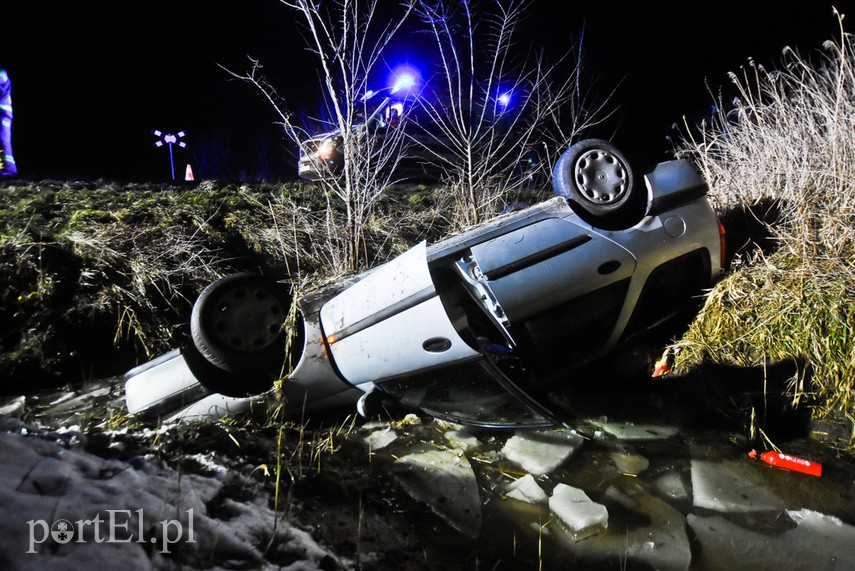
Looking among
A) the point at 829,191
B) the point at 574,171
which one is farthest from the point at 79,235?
the point at 829,191

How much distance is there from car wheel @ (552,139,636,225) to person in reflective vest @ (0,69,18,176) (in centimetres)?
688

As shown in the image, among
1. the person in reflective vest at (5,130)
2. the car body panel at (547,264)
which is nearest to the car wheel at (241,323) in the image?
the car body panel at (547,264)

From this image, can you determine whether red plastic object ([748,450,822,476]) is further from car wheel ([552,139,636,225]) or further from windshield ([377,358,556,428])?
car wheel ([552,139,636,225])

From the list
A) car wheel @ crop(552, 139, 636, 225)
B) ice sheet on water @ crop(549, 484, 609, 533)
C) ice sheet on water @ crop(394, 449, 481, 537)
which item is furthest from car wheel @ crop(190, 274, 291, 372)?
car wheel @ crop(552, 139, 636, 225)

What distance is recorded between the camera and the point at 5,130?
6191mm

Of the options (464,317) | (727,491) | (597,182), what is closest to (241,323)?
(464,317)

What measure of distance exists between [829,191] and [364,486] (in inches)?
147

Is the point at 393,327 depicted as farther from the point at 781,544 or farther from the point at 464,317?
the point at 781,544

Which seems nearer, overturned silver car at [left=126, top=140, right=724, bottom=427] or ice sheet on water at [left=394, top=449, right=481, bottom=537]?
ice sheet on water at [left=394, top=449, right=481, bottom=537]

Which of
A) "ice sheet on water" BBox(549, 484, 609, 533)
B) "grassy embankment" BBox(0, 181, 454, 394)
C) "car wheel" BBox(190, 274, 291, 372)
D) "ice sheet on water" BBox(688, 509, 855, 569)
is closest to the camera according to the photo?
"ice sheet on water" BBox(688, 509, 855, 569)

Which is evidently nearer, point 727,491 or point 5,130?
point 727,491

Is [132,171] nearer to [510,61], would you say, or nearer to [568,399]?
[510,61]

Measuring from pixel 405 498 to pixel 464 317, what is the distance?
3.93 feet

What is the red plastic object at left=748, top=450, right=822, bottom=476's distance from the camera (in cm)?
259
